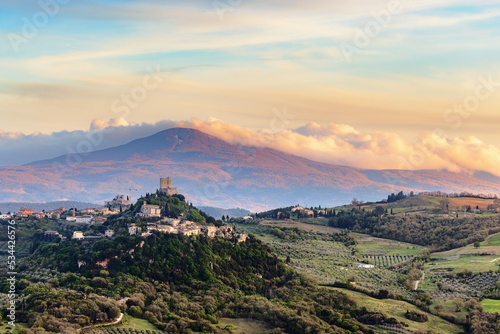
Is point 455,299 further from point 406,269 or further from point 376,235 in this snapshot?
point 376,235

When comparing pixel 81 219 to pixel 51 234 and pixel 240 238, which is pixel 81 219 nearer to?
pixel 51 234

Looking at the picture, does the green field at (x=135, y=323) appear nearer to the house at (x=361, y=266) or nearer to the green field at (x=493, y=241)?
the house at (x=361, y=266)

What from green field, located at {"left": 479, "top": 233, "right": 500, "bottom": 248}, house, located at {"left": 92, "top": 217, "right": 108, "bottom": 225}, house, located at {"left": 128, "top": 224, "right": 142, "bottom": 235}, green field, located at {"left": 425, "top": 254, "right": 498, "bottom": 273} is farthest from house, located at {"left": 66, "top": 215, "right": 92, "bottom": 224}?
green field, located at {"left": 479, "top": 233, "right": 500, "bottom": 248}

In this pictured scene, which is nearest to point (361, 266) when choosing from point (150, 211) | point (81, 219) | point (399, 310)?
point (399, 310)

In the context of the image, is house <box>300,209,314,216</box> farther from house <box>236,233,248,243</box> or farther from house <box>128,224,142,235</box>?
house <box>128,224,142,235</box>

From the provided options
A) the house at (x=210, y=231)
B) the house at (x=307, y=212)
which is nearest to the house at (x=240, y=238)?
the house at (x=210, y=231)
